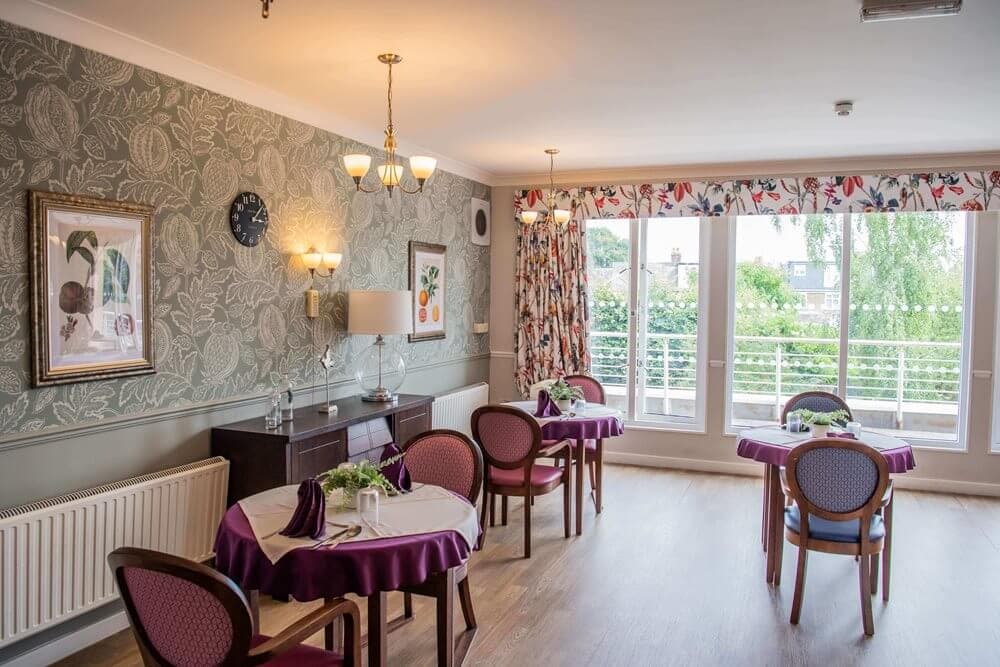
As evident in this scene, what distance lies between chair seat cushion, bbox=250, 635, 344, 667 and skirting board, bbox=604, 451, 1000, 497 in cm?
477

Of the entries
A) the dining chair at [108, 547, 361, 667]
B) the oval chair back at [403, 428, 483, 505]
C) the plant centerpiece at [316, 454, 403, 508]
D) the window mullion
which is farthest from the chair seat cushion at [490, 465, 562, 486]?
the window mullion

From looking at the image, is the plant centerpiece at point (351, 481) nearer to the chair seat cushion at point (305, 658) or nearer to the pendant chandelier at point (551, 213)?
the chair seat cushion at point (305, 658)

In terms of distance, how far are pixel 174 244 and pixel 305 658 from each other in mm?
2185

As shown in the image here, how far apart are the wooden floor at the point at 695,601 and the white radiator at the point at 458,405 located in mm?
1107

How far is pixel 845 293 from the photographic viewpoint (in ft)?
20.5

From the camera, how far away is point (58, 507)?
116 inches

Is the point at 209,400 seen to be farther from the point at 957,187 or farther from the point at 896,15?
the point at 957,187

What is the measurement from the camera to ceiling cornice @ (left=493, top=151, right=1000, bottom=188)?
5719mm

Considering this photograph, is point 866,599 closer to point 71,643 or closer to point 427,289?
point 71,643

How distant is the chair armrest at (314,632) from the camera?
2004 millimetres

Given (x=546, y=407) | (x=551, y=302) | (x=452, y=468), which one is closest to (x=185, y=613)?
(x=452, y=468)

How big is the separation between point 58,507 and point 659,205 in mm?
5108

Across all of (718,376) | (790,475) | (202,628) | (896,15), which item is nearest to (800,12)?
(896,15)

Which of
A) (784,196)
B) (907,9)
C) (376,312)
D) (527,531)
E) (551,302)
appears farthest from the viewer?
(551,302)
